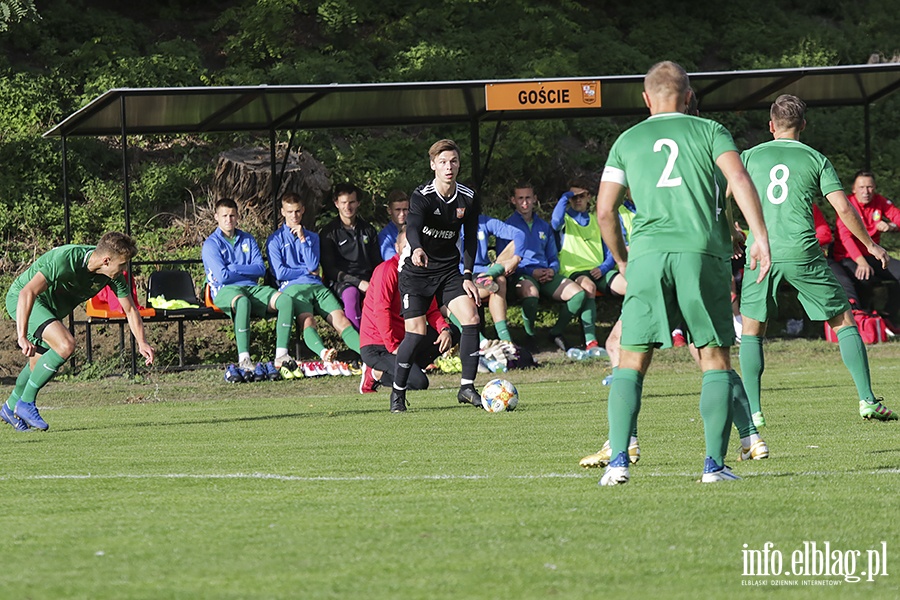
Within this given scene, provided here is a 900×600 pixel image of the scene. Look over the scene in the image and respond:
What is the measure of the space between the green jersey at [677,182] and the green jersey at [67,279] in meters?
6.00

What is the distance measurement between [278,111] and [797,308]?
7864 millimetres

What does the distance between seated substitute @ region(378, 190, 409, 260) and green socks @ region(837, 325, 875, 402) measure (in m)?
8.29

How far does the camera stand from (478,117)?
61.1ft

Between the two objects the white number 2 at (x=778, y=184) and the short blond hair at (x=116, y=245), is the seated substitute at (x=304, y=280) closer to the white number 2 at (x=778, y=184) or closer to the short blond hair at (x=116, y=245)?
the short blond hair at (x=116, y=245)

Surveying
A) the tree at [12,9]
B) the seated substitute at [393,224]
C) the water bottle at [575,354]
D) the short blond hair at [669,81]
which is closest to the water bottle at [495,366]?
the water bottle at [575,354]

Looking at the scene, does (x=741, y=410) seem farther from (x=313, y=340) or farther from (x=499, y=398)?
(x=313, y=340)

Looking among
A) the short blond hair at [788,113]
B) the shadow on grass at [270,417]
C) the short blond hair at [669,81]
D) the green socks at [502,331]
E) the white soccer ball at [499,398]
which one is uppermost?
the short blond hair at [788,113]

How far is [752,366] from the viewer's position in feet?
28.9

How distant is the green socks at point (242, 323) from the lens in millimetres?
15547

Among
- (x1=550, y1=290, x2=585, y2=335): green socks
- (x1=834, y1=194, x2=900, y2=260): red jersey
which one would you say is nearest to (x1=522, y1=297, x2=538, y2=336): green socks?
(x1=550, y1=290, x2=585, y2=335): green socks

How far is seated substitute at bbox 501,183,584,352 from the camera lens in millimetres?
17203

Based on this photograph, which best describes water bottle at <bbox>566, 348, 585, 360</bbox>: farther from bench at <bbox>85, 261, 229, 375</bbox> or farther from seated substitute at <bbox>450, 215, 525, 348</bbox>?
bench at <bbox>85, 261, 229, 375</bbox>

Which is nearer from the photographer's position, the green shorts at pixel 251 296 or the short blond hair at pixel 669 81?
the short blond hair at pixel 669 81

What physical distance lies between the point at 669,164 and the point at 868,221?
11916mm
